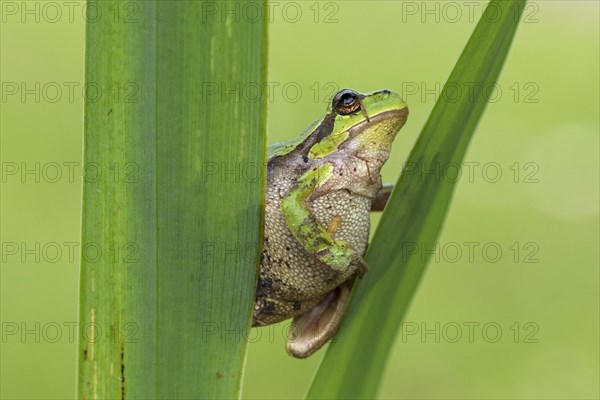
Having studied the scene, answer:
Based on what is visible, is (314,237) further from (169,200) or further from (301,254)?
(169,200)

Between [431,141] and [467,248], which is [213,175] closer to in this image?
[431,141]

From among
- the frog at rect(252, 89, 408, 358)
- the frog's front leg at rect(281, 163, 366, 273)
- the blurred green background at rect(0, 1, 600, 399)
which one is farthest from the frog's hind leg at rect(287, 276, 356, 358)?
the blurred green background at rect(0, 1, 600, 399)

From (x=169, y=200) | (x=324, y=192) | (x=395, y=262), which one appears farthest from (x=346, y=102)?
(x=169, y=200)

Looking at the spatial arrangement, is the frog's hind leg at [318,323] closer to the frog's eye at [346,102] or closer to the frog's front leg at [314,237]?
the frog's front leg at [314,237]

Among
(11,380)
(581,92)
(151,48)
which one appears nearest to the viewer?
(151,48)

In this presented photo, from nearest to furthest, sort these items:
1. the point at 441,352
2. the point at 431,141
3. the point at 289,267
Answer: the point at 431,141
the point at 289,267
the point at 441,352

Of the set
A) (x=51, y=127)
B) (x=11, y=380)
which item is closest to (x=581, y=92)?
(x=51, y=127)
